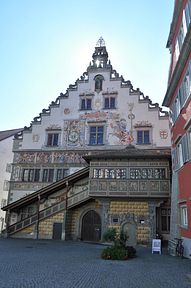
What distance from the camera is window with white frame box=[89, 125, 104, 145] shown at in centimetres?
2406

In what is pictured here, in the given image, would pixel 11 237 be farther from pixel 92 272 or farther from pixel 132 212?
pixel 92 272

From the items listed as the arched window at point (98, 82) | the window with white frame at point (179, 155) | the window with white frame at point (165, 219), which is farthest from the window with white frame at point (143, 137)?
the window with white frame at point (179, 155)

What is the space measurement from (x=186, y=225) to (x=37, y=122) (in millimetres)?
17584

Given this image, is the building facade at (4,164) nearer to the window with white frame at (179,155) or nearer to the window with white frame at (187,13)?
the window with white frame at (179,155)

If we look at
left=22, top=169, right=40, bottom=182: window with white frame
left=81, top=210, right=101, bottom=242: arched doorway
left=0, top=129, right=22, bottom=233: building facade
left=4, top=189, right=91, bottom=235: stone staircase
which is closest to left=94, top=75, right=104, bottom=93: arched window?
left=22, top=169, right=40, bottom=182: window with white frame

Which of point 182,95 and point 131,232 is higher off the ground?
point 182,95

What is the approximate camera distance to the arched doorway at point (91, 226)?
68.1 feet

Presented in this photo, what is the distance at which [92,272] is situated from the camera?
8773 millimetres

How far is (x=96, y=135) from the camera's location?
24.3 m

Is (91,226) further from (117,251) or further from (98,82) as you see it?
(98,82)

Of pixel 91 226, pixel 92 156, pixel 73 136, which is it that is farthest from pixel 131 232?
pixel 73 136

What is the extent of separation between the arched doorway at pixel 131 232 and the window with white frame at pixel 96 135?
25.8 feet

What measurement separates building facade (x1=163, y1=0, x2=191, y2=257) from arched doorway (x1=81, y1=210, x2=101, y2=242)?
7.27 m

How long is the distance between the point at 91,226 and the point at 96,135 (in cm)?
807
